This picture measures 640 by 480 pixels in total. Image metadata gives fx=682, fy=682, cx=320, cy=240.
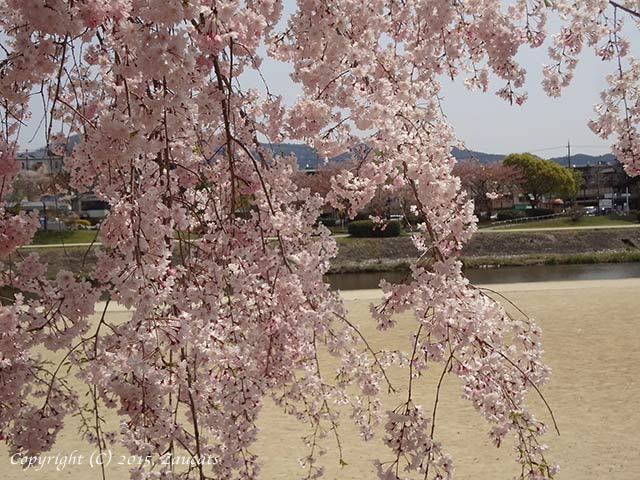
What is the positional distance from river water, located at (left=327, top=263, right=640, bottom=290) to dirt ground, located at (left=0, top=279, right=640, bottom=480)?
29.2 feet

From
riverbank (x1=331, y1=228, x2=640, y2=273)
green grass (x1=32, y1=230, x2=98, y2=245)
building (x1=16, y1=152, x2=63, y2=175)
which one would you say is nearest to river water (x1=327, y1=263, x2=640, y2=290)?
riverbank (x1=331, y1=228, x2=640, y2=273)

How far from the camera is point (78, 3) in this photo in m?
1.71

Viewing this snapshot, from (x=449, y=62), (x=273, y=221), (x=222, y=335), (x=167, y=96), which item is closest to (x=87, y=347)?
(x=222, y=335)

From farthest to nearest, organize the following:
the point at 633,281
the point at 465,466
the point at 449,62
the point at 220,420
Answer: the point at 633,281, the point at 465,466, the point at 449,62, the point at 220,420

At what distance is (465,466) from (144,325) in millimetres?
3477

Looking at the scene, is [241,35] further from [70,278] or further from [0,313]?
[0,313]

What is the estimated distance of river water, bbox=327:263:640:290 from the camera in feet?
56.9

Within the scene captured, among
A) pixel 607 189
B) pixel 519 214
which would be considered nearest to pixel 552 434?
pixel 519 214

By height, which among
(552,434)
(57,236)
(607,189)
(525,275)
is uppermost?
(607,189)

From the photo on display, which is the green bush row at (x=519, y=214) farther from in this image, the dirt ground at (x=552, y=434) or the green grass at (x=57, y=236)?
the dirt ground at (x=552, y=434)

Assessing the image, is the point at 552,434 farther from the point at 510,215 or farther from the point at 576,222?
the point at 510,215

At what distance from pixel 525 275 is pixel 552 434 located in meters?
14.1

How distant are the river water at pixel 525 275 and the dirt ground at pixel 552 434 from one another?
890 centimetres

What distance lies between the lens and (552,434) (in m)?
4.98
